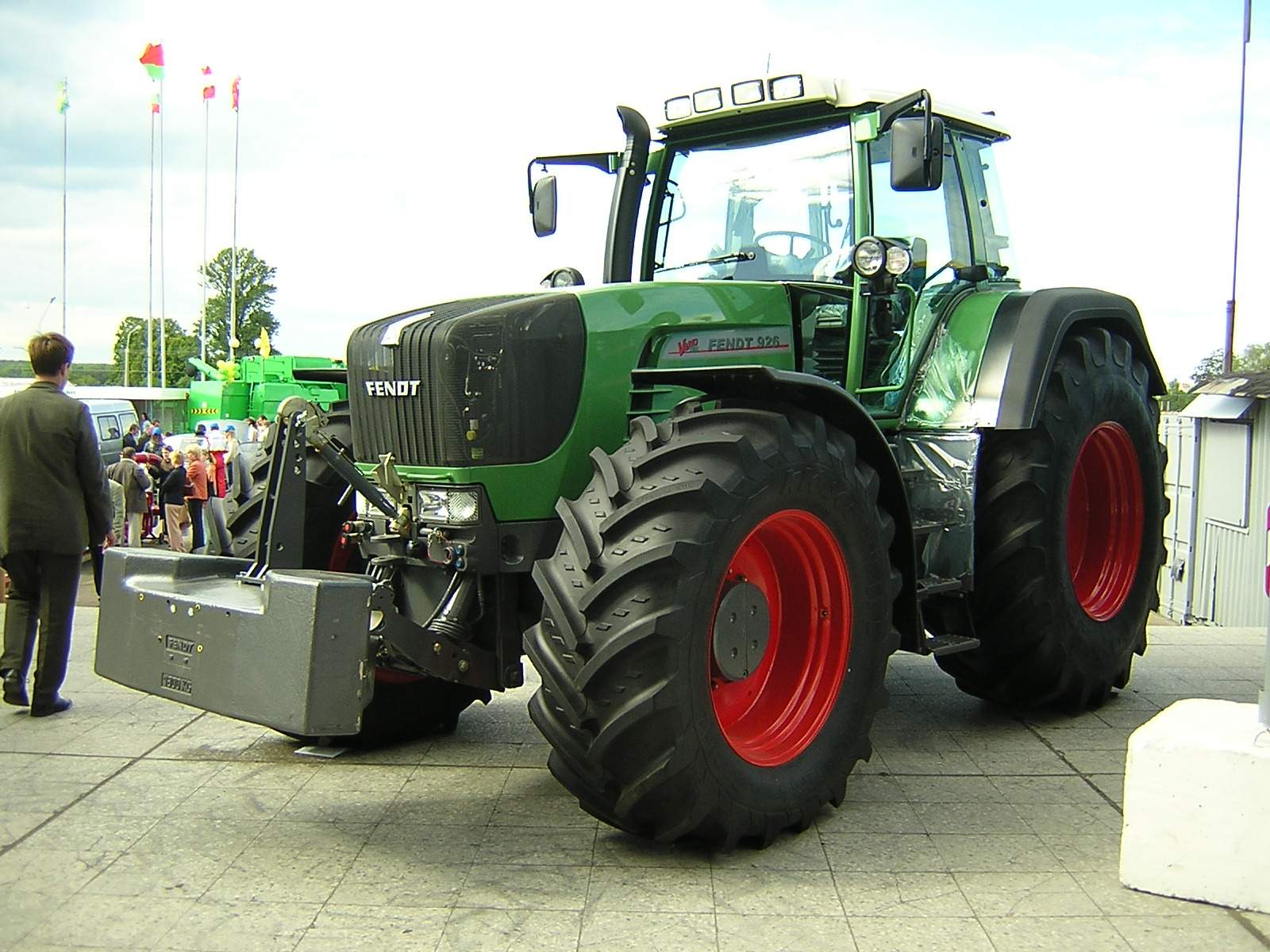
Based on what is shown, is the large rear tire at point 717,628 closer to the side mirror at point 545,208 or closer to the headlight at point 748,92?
the headlight at point 748,92

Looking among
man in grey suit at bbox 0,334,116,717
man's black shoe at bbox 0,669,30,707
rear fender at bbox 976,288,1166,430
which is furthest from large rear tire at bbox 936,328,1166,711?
man's black shoe at bbox 0,669,30,707

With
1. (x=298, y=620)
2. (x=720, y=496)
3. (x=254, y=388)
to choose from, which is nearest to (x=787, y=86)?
(x=720, y=496)

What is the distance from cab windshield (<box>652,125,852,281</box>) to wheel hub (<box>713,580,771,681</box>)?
1.84 m

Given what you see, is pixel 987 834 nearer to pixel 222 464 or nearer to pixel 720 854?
pixel 720 854

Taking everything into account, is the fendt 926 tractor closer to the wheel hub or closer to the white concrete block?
the wheel hub

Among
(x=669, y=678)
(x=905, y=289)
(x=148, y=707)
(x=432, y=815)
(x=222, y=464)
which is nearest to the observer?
(x=669, y=678)

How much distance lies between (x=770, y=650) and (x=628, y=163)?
263 centimetres

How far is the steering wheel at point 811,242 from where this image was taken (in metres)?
5.80

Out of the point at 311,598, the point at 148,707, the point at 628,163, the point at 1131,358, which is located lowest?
the point at 148,707

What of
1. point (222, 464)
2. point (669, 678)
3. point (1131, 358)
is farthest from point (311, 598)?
point (222, 464)

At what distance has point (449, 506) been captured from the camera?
469cm

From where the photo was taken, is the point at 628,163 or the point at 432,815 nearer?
the point at 432,815

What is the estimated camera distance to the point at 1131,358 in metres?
6.88

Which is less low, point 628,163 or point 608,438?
point 628,163
